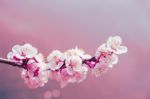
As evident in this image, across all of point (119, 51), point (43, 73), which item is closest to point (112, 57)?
point (119, 51)

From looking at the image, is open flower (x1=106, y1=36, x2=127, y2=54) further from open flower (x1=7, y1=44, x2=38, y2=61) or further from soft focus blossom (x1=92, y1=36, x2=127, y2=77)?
open flower (x1=7, y1=44, x2=38, y2=61)

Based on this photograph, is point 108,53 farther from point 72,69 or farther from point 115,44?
point 72,69

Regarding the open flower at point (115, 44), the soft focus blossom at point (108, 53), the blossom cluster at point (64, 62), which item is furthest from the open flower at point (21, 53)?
the open flower at point (115, 44)

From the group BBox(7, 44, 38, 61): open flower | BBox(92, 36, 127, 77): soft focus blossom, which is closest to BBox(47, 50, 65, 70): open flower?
BBox(7, 44, 38, 61): open flower

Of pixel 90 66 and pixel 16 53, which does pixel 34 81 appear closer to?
pixel 16 53

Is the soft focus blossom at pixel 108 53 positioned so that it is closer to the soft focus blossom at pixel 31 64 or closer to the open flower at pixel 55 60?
the open flower at pixel 55 60

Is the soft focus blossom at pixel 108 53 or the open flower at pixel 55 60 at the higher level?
the open flower at pixel 55 60

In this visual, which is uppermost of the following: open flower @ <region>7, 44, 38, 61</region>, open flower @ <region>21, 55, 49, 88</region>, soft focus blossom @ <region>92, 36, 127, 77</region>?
open flower @ <region>7, 44, 38, 61</region>
